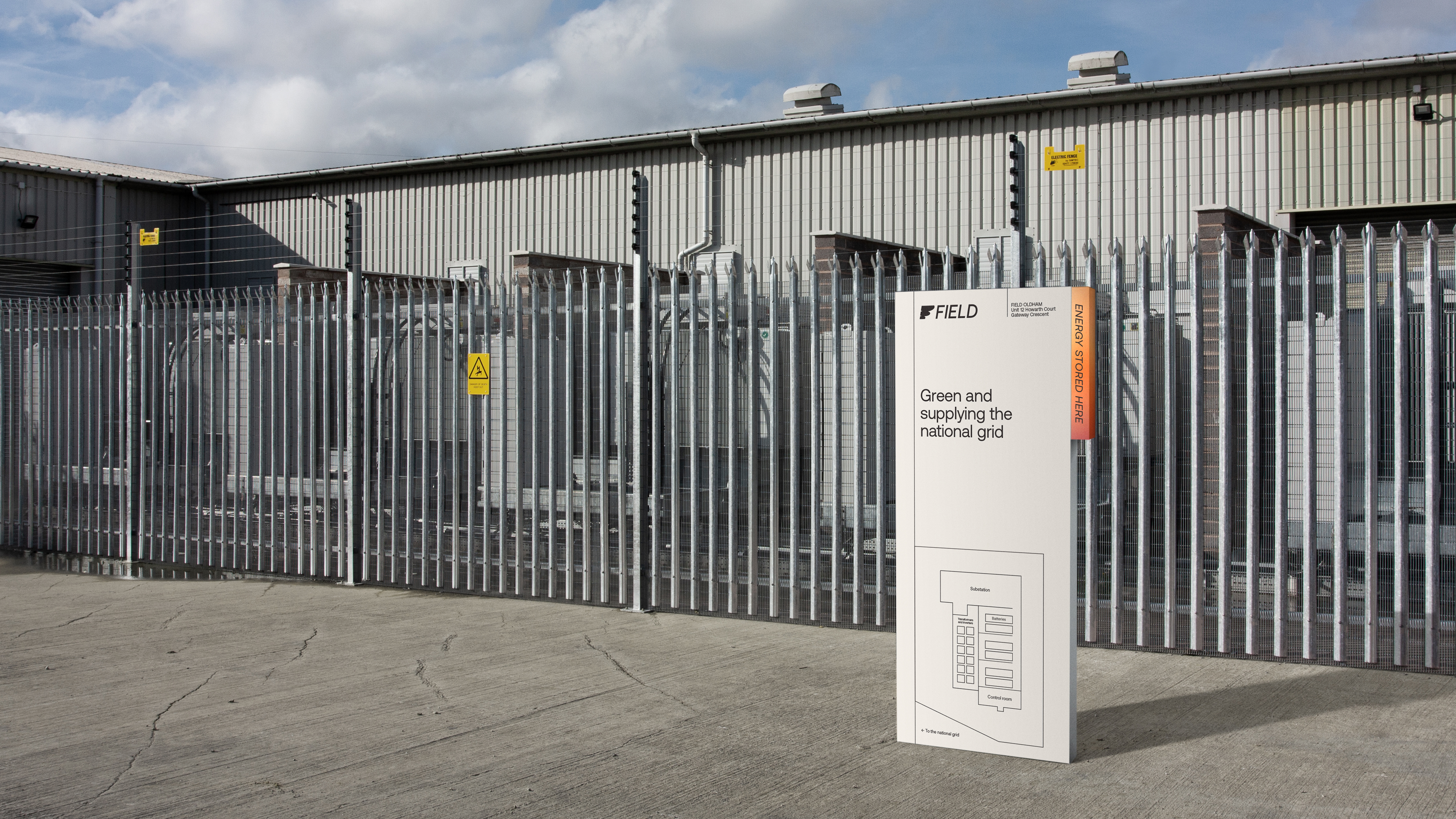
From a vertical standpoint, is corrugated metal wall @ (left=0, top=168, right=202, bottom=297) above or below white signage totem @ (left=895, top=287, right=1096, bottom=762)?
above

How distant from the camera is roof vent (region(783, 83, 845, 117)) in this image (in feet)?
64.0

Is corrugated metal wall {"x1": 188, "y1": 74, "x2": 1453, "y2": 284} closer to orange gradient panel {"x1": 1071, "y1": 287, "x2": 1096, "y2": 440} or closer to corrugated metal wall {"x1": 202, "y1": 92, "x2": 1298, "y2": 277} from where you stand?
corrugated metal wall {"x1": 202, "y1": 92, "x2": 1298, "y2": 277}

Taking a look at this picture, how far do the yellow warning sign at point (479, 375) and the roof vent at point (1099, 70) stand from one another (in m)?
11.7

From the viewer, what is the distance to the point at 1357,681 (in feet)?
20.0

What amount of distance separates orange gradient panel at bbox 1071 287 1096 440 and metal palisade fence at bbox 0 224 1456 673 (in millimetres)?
1349

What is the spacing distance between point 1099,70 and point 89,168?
68.1 ft

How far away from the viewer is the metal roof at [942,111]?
15.4 m

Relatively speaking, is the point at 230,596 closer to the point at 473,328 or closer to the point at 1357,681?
the point at 473,328

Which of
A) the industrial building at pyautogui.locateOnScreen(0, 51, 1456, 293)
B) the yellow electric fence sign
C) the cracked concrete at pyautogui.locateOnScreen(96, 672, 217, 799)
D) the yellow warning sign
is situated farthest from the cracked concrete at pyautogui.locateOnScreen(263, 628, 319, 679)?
the industrial building at pyautogui.locateOnScreen(0, 51, 1456, 293)

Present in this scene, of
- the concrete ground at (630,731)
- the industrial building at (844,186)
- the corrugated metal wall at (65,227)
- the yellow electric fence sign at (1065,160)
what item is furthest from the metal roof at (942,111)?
the concrete ground at (630,731)

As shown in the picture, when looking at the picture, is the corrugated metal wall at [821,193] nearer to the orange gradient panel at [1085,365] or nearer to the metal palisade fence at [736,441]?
the metal palisade fence at [736,441]

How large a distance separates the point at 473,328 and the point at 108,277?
16.8 metres

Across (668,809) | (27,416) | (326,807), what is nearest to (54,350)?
(27,416)

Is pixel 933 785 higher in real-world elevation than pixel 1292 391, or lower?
lower
